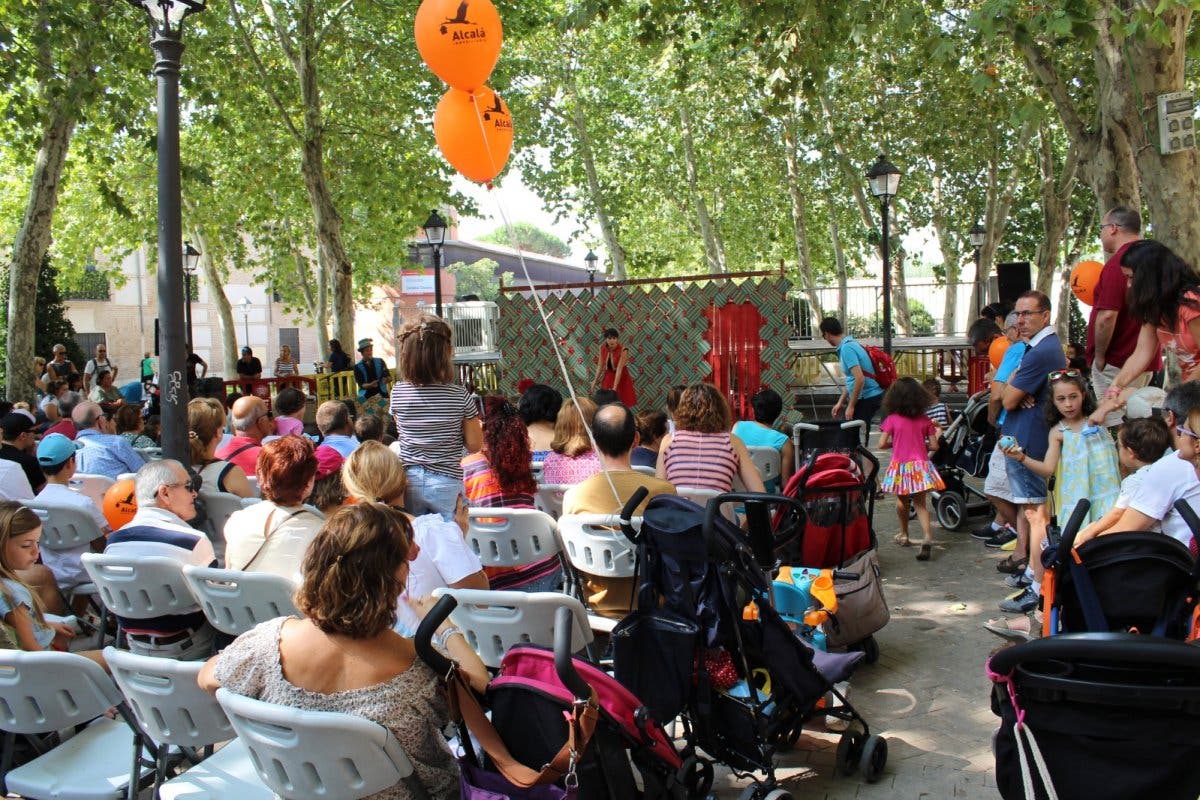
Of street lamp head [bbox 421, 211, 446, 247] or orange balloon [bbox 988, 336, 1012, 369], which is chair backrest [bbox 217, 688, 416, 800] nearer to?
orange balloon [bbox 988, 336, 1012, 369]

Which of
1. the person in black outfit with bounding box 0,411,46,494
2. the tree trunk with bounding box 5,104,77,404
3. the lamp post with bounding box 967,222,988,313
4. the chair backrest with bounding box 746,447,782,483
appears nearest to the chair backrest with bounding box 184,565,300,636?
the person in black outfit with bounding box 0,411,46,494

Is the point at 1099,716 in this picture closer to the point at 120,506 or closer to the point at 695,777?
the point at 695,777

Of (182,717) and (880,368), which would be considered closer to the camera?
(182,717)

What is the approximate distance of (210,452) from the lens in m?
6.05

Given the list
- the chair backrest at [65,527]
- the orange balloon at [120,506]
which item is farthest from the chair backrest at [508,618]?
the chair backrest at [65,527]

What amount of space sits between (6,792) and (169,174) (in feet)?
11.0

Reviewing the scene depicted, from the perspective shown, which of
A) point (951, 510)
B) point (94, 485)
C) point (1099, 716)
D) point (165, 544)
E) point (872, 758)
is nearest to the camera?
point (1099, 716)

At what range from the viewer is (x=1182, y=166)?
285 inches

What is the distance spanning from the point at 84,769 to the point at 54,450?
2.77 m

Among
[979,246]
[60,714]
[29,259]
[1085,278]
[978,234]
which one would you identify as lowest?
[60,714]

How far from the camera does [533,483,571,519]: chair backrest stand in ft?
17.8

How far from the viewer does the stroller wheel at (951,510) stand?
8.07m

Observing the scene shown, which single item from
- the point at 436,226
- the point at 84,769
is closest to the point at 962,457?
the point at 84,769

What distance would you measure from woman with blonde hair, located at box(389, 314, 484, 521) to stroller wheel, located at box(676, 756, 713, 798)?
7.21ft
